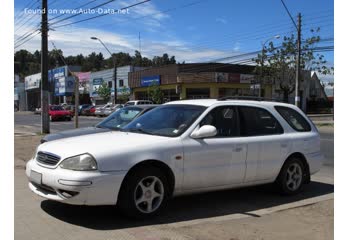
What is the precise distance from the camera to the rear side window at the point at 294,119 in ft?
23.4

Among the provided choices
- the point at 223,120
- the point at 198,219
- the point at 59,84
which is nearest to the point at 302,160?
the point at 223,120

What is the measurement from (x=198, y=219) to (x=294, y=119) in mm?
2911

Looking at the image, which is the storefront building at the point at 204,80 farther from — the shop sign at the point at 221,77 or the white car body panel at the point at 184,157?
the white car body panel at the point at 184,157

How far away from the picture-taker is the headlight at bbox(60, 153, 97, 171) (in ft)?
15.9

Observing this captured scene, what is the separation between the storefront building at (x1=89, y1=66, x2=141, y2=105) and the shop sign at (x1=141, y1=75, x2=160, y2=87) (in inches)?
172

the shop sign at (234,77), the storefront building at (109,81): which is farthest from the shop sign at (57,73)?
the shop sign at (234,77)

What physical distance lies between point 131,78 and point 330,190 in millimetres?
48581

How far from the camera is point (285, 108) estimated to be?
7258 mm

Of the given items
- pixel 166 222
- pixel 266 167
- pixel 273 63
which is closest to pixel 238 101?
pixel 266 167

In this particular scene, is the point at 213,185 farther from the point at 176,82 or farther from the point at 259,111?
the point at 176,82

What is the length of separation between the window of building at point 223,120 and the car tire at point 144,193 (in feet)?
3.62

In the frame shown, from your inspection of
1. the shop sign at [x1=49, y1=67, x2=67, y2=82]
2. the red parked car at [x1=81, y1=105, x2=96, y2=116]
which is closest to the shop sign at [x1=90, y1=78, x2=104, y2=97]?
the shop sign at [x1=49, y1=67, x2=67, y2=82]

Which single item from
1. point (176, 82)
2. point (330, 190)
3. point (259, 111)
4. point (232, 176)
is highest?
point (176, 82)

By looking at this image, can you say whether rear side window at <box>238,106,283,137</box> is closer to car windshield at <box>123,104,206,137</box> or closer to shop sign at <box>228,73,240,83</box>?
car windshield at <box>123,104,206,137</box>
